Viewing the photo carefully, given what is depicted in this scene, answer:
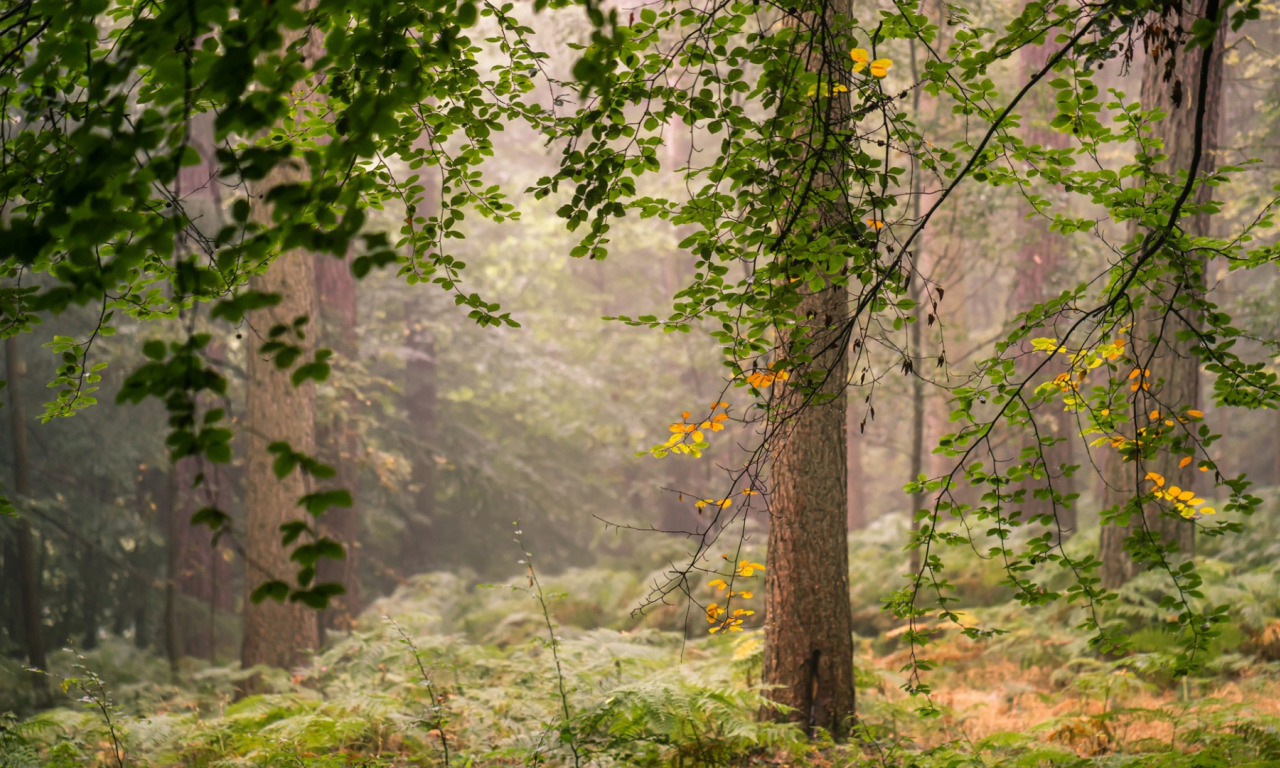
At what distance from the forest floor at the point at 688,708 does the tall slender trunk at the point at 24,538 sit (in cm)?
49

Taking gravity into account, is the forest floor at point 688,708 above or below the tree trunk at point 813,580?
below

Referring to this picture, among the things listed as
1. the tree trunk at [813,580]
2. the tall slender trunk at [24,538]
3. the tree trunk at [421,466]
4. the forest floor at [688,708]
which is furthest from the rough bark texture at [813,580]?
the tree trunk at [421,466]

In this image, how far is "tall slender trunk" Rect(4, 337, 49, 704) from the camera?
7.21m

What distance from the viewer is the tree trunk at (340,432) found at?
30.2 feet

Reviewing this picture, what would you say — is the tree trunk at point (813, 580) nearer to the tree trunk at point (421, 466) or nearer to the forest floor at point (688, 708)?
the forest floor at point (688, 708)

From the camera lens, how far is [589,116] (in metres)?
2.53

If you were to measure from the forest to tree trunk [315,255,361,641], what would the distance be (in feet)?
0.19

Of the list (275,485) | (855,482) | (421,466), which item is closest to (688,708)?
(275,485)

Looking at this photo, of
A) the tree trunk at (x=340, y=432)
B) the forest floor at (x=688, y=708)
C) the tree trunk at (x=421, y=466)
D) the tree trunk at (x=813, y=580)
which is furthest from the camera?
the tree trunk at (x=421, y=466)

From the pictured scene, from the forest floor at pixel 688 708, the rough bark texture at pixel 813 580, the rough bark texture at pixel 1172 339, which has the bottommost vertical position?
the forest floor at pixel 688 708

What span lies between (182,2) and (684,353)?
12811 mm

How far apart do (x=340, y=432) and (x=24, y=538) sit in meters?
3.12

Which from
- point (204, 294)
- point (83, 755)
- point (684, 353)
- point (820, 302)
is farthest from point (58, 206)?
point (684, 353)

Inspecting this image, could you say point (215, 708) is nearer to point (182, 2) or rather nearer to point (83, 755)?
point (83, 755)
